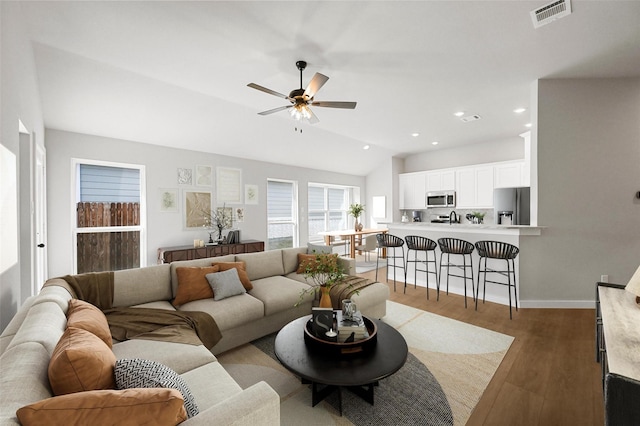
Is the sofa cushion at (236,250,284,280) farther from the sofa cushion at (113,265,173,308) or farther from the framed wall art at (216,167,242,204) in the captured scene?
the framed wall art at (216,167,242,204)

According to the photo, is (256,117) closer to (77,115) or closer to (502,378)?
(77,115)

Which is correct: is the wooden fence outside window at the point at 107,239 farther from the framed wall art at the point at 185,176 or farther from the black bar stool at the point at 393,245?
the black bar stool at the point at 393,245

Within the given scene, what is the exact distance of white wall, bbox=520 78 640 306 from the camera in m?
3.32

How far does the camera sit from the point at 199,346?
1.92 m

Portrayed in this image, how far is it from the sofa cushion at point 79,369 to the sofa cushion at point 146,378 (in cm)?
5

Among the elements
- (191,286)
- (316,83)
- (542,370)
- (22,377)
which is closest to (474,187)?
(542,370)

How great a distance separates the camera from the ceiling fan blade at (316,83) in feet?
8.09

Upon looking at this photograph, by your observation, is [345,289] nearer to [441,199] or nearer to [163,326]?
[163,326]

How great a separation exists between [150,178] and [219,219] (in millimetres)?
1422

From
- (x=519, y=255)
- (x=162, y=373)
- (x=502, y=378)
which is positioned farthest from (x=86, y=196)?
(x=519, y=255)

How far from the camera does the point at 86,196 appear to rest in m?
4.32

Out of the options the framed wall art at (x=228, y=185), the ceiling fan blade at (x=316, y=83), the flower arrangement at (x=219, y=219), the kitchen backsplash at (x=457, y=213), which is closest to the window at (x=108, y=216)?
the flower arrangement at (x=219, y=219)

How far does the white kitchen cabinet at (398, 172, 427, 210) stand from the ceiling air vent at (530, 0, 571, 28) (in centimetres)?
512

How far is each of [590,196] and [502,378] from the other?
2.76m
